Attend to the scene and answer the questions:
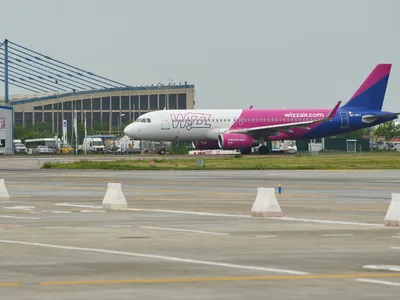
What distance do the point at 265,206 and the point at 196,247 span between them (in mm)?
9593

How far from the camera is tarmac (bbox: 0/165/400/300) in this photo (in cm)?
1516

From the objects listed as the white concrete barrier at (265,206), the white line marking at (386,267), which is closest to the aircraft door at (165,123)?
the white concrete barrier at (265,206)

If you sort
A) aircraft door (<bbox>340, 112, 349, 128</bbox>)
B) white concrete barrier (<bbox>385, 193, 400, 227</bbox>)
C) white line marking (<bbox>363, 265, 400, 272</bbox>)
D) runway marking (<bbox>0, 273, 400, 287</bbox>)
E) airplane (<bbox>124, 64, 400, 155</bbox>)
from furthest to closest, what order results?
aircraft door (<bbox>340, 112, 349, 128</bbox>) < airplane (<bbox>124, 64, 400, 155</bbox>) < white concrete barrier (<bbox>385, 193, 400, 227</bbox>) < white line marking (<bbox>363, 265, 400, 272</bbox>) < runway marking (<bbox>0, 273, 400, 287</bbox>)

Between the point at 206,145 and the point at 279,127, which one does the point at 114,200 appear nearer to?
the point at 279,127

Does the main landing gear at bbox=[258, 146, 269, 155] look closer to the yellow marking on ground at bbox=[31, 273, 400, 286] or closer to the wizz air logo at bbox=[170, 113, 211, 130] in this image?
the wizz air logo at bbox=[170, 113, 211, 130]

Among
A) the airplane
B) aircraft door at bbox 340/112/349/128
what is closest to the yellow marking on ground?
the airplane

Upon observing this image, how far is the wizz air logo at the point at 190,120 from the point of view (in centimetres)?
10362

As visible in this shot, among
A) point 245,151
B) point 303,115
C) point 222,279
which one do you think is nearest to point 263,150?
point 245,151

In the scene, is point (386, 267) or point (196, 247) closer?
point (386, 267)

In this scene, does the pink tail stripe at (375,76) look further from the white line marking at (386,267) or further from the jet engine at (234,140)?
→ the white line marking at (386,267)

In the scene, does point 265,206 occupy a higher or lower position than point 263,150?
lower

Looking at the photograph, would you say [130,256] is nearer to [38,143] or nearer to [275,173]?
[275,173]

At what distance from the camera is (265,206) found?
31.0 meters

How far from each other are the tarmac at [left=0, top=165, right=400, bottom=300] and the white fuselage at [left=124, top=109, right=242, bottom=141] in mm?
58358
